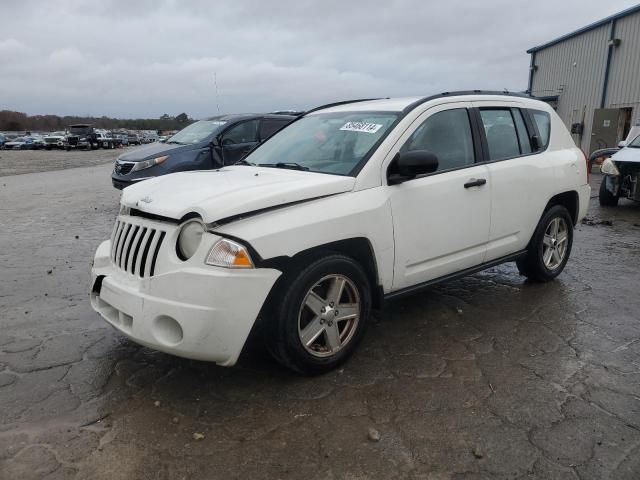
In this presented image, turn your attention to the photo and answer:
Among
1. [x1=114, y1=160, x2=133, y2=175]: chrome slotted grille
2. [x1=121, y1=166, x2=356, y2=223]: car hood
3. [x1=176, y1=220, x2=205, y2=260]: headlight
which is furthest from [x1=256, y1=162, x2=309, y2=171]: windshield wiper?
[x1=114, y1=160, x2=133, y2=175]: chrome slotted grille

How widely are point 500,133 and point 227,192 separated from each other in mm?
2549

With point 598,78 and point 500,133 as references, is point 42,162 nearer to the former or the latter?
point 598,78

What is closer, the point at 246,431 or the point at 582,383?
the point at 246,431

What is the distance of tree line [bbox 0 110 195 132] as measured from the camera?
8069 centimetres

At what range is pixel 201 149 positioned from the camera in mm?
9672

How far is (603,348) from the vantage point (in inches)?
144

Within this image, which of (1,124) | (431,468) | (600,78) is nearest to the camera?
(431,468)

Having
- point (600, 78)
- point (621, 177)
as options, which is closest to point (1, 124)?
point (600, 78)

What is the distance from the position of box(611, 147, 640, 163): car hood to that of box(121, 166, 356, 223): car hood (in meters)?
7.74

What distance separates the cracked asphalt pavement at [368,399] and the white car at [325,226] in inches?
14.6

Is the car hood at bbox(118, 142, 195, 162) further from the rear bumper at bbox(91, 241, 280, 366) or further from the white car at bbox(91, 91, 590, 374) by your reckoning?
the rear bumper at bbox(91, 241, 280, 366)

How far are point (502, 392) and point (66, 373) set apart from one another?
2711 mm

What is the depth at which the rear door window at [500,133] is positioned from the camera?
4.27m

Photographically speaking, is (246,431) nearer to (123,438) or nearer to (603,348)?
(123,438)
